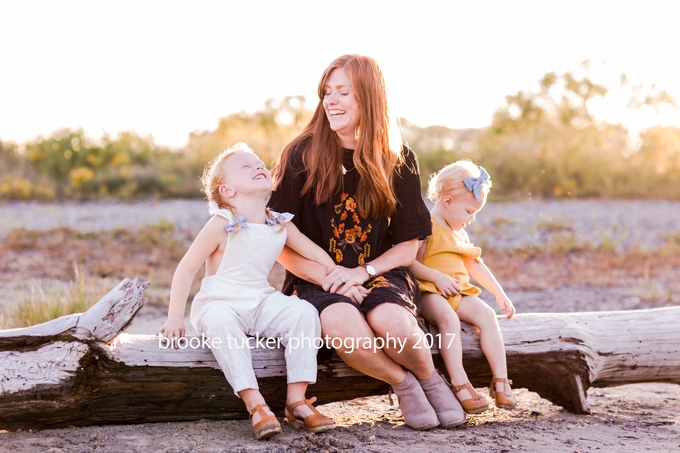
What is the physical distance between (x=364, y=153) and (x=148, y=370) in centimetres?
136

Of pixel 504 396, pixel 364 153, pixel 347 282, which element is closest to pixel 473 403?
pixel 504 396

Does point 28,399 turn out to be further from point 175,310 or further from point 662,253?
point 662,253

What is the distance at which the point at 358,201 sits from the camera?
3.53 meters

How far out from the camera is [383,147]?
359 cm

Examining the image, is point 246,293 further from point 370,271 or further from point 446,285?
point 446,285

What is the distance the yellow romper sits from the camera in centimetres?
369

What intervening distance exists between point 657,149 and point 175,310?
40.3ft

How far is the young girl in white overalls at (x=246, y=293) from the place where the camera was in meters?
3.06

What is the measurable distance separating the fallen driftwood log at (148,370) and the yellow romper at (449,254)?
23 centimetres

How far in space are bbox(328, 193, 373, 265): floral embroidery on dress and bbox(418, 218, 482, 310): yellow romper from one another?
35 cm

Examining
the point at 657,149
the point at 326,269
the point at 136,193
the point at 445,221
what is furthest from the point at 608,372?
the point at 657,149

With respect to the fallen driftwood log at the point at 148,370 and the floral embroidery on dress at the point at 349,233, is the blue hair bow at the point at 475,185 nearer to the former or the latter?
the floral embroidery on dress at the point at 349,233

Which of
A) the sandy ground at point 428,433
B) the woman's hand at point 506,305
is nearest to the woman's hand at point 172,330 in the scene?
the sandy ground at point 428,433

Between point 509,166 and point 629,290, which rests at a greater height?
point 509,166
